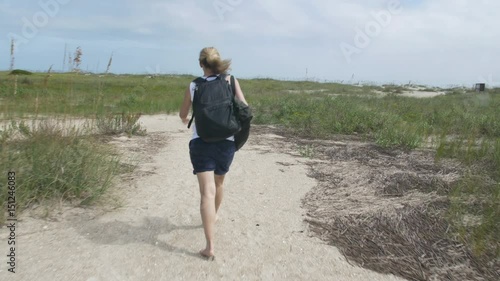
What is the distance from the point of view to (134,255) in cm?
292

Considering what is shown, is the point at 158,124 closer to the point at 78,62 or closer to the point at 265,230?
the point at 78,62

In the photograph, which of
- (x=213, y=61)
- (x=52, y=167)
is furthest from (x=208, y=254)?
(x=52, y=167)

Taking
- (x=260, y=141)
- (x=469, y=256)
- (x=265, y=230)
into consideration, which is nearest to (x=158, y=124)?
(x=260, y=141)

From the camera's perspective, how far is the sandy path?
8.96 feet

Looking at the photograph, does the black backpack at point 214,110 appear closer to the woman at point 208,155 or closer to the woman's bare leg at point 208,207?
the woman at point 208,155

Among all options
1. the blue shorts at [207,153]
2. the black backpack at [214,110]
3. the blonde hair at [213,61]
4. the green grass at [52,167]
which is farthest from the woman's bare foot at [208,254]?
the green grass at [52,167]

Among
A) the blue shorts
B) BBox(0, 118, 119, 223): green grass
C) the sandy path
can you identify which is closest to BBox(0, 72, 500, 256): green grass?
BBox(0, 118, 119, 223): green grass

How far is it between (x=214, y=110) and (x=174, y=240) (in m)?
1.24

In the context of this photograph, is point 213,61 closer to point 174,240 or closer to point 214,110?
point 214,110

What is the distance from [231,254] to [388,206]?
187 cm

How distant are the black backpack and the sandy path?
99 centimetres

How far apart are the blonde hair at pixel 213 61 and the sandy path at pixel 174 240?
4.79 ft

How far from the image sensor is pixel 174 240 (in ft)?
10.6

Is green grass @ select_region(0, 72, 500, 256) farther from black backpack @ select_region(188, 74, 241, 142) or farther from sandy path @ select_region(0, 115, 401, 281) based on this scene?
black backpack @ select_region(188, 74, 241, 142)
